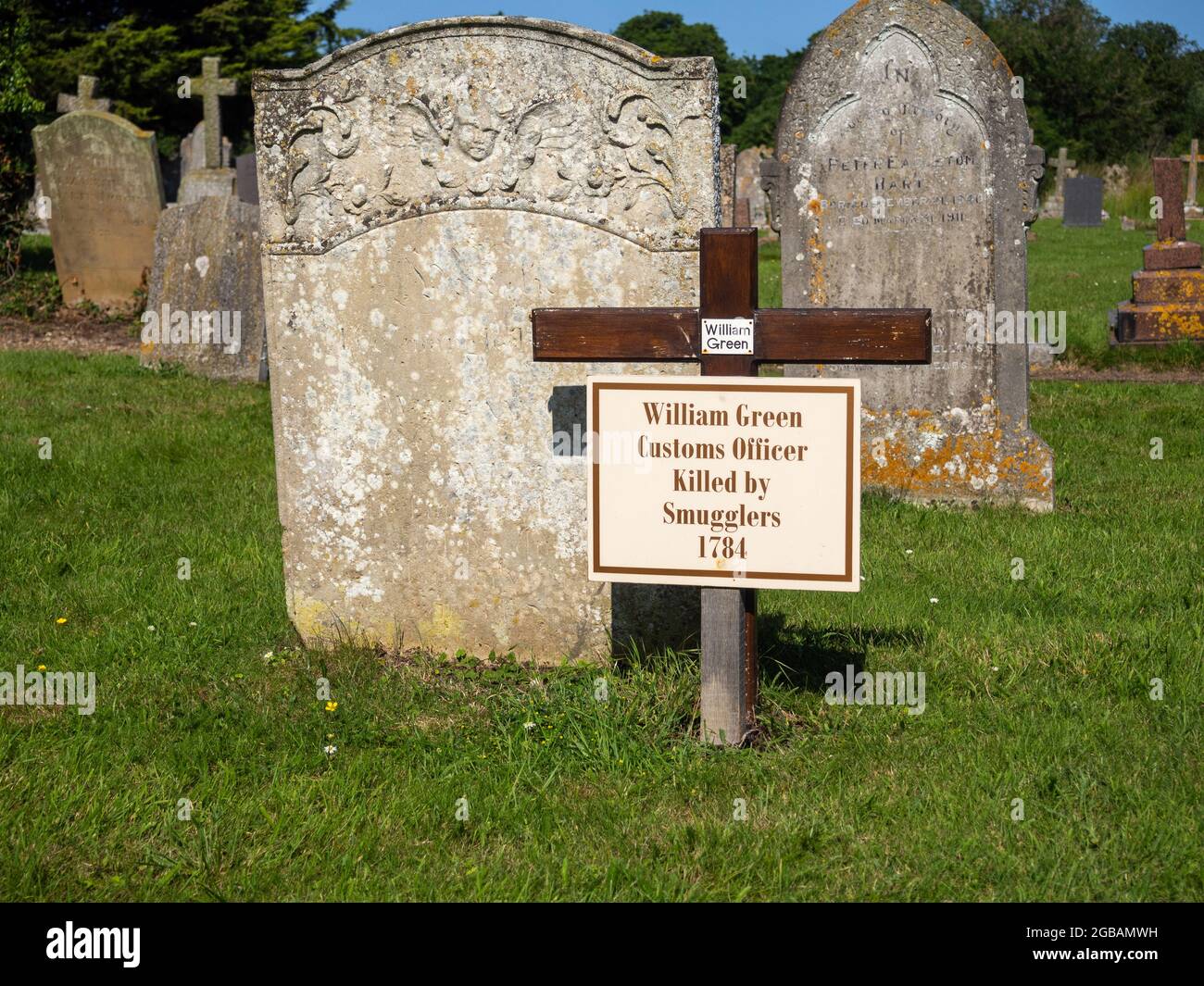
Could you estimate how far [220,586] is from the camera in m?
5.57

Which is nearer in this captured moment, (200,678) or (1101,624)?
(200,678)

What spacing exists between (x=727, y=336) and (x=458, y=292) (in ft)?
3.76

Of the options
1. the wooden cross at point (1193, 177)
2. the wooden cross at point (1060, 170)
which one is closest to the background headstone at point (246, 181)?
the wooden cross at point (1193, 177)

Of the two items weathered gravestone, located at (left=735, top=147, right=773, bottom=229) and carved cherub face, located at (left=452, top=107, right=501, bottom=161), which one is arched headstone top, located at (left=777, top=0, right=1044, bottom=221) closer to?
carved cherub face, located at (left=452, top=107, right=501, bottom=161)

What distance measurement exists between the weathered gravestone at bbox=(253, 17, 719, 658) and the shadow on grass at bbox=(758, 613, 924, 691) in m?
0.37

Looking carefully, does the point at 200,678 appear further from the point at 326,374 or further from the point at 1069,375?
the point at 1069,375

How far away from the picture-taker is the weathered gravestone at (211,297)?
34.3 ft

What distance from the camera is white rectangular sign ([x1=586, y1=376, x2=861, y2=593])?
382 centimetres

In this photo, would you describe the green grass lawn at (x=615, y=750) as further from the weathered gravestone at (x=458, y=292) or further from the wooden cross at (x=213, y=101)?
the wooden cross at (x=213, y=101)

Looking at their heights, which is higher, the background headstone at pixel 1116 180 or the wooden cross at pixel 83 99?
the background headstone at pixel 1116 180

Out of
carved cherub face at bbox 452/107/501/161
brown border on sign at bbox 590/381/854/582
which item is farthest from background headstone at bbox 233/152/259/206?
brown border on sign at bbox 590/381/854/582

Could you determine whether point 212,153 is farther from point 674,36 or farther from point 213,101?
point 674,36

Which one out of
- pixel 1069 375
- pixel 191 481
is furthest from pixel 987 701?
pixel 1069 375

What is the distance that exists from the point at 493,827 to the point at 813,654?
163 cm
